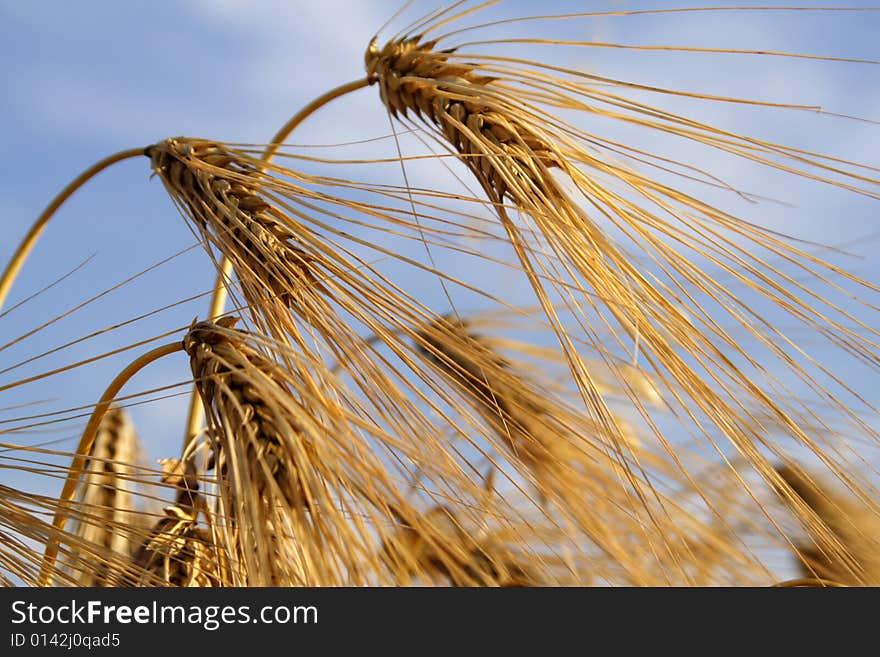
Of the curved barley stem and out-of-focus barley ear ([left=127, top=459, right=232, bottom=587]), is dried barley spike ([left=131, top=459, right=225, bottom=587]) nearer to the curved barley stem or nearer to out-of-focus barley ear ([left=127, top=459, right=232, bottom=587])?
out-of-focus barley ear ([left=127, top=459, right=232, bottom=587])

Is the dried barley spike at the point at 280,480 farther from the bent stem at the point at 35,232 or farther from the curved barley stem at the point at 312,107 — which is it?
the bent stem at the point at 35,232

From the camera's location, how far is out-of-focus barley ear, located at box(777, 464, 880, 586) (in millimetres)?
622

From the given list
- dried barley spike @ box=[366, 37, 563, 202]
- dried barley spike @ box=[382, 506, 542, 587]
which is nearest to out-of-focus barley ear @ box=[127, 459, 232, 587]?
dried barley spike @ box=[382, 506, 542, 587]

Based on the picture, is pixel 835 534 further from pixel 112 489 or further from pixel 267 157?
pixel 267 157

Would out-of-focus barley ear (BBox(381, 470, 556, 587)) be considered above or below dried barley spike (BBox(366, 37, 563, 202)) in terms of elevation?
below

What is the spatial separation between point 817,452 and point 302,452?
0.33 m

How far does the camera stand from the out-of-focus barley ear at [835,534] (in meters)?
0.62

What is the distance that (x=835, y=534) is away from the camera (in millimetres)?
786

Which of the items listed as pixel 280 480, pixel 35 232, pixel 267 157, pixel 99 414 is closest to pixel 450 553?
pixel 280 480

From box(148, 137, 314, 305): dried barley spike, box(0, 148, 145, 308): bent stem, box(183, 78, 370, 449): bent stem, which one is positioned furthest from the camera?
box(0, 148, 145, 308): bent stem

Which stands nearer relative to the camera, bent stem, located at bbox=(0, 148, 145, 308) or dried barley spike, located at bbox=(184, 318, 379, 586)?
dried barley spike, located at bbox=(184, 318, 379, 586)

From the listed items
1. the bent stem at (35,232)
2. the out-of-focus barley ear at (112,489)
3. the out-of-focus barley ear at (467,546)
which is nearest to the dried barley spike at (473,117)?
the out-of-focus barley ear at (467,546)
